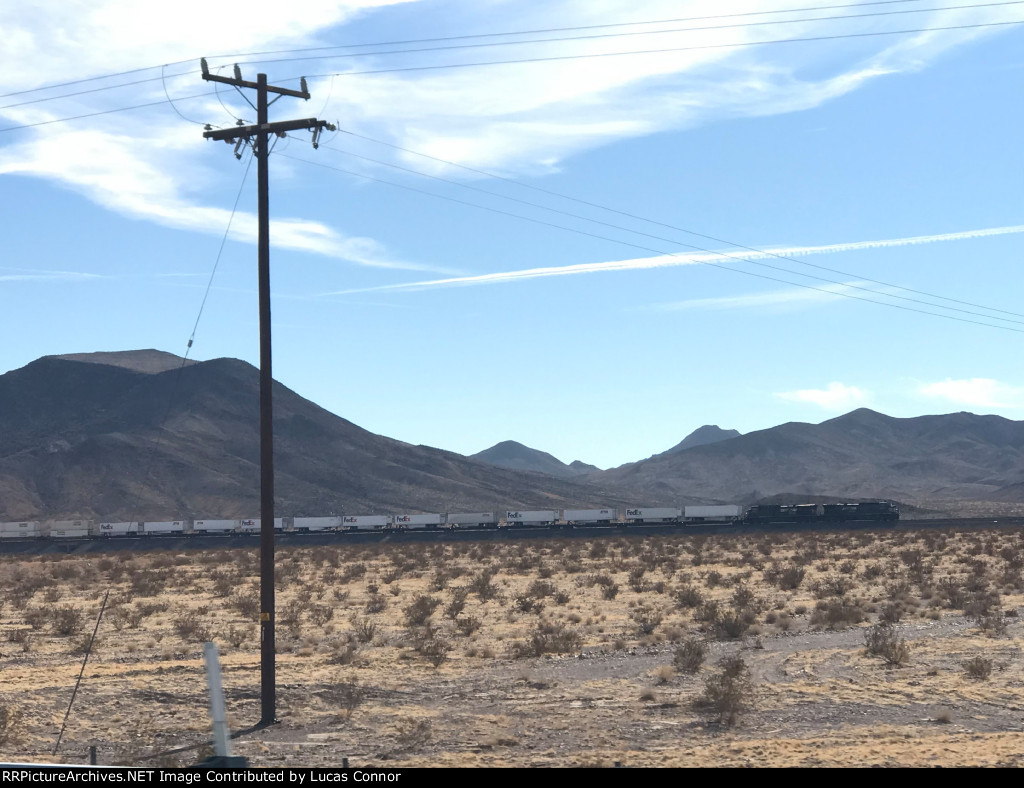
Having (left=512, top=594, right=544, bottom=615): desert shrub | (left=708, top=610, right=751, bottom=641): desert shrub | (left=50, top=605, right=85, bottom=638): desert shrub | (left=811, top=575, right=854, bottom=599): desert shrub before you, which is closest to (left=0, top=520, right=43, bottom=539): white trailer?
(left=50, top=605, right=85, bottom=638): desert shrub

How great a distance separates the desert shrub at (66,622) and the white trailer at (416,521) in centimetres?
7029

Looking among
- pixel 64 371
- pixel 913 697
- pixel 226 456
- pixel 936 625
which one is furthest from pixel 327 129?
pixel 64 371

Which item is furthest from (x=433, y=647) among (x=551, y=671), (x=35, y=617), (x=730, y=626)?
(x=35, y=617)

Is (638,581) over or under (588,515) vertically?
under

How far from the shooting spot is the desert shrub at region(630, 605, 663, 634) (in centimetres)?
2706

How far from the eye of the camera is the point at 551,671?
21.2m

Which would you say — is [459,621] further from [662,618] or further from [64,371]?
[64,371]

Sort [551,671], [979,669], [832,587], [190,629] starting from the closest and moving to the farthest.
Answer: [979,669]
[551,671]
[190,629]
[832,587]

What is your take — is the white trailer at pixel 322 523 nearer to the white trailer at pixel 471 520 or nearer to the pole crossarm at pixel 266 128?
the white trailer at pixel 471 520

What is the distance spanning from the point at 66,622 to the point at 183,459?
141m

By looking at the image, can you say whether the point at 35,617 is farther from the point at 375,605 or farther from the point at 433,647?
the point at 433,647

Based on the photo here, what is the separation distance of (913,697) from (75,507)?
479 feet

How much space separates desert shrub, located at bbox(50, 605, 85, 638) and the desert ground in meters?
0.12
